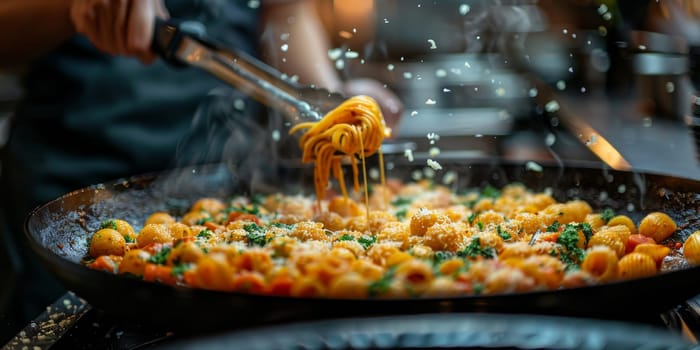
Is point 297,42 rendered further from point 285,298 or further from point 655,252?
point 285,298

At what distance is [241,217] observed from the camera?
212 centimetres

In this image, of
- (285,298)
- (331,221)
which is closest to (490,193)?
(331,221)

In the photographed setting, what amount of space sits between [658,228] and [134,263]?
1.36 m

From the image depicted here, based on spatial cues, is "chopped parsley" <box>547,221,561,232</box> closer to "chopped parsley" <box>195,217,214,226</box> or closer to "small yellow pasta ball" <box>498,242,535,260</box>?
"small yellow pasta ball" <box>498,242,535,260</box>

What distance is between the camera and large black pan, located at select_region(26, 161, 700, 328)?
3.84 feet

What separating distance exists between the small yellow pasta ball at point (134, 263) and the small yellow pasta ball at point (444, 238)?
66 centimetres

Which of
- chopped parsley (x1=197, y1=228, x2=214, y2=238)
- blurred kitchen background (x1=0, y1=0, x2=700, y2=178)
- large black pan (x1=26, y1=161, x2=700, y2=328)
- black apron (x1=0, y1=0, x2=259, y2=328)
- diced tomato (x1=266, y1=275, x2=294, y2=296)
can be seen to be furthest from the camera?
blurred kitchen background (x1=0, y1=0, x2=700, y2=178)

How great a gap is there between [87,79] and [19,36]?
0.31 metres

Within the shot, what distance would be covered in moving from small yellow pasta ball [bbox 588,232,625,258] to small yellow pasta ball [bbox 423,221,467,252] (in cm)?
33

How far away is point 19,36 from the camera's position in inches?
112

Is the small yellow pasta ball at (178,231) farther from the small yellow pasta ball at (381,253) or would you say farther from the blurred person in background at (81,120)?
the blurred person in background at (81,120)

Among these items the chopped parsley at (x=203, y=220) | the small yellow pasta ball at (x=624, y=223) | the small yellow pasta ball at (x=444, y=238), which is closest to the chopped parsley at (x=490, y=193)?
the small yellow pasta ball at (x=624, y=223)

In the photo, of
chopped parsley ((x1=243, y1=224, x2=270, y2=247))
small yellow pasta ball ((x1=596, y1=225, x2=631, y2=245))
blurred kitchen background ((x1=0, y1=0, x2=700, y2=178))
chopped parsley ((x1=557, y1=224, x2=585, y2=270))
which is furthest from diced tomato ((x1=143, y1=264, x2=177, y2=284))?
blurred kitchen background ((x1=0, y1=0, x2=700, y2=178))

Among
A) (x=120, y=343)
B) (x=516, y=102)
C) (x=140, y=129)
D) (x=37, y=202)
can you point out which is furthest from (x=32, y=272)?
(x=516, y=102)
